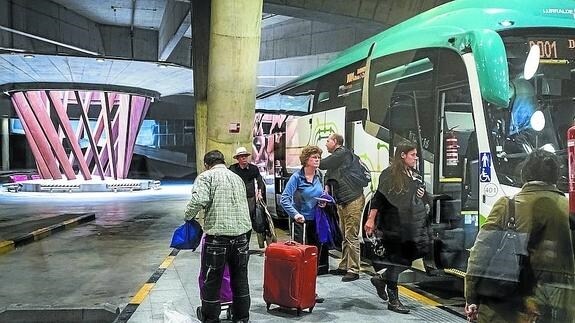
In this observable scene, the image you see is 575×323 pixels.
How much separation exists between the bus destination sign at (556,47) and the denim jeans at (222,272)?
10.8 feet

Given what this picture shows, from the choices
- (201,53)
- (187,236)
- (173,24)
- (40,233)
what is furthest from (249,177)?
(173,24)

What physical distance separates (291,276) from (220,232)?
91 cm

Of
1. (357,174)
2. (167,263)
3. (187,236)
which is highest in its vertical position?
(357,174)

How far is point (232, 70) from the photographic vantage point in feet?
29.2

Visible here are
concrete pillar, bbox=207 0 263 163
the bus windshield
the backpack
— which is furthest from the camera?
concrete pillar, bbox=207 0 263 163

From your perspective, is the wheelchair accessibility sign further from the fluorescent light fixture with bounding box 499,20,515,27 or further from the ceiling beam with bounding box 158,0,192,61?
the ceiling beam with bounding box 158,0,192,61

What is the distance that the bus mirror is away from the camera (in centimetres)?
530

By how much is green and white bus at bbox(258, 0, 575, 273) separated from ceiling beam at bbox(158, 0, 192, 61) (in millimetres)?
8955

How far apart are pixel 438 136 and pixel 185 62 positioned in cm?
1689

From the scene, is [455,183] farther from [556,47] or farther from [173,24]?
[173,24]

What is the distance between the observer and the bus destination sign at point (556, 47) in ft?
18.2

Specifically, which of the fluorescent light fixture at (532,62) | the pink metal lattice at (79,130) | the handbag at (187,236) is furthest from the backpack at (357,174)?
the pink metal lattice at (79,130)

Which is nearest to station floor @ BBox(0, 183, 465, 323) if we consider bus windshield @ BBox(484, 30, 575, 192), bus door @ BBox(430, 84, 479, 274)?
bus door @ BBox(430, 84, 479, 274)

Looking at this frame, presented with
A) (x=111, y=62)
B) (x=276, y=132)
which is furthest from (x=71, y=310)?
(x=111, y=62)
